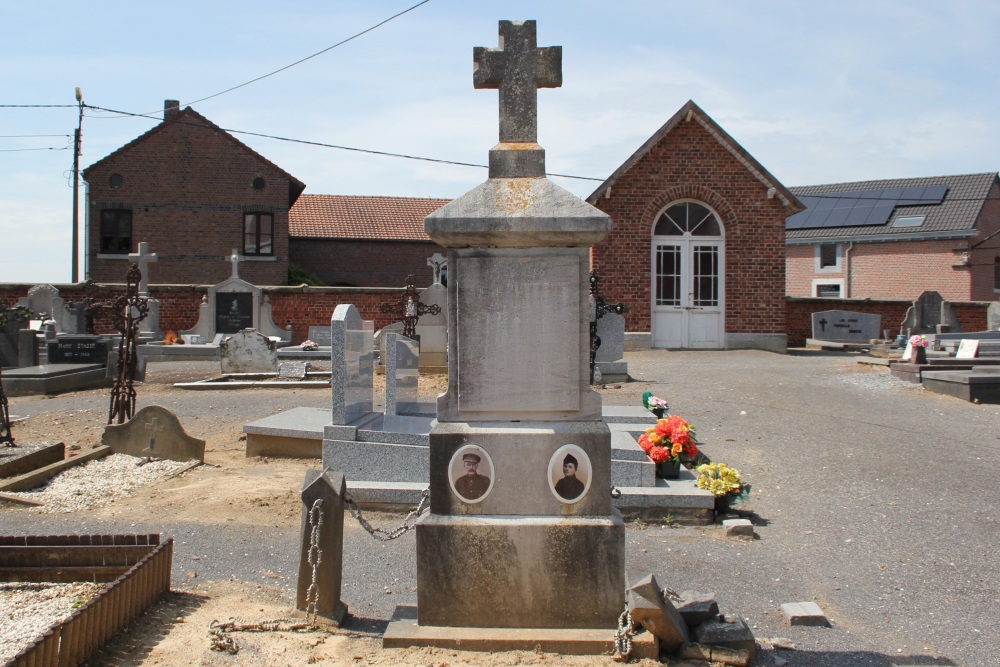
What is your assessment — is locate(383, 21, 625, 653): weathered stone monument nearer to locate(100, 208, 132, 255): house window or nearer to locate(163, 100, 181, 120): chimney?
locate(163, 100, 181, 120): chimney

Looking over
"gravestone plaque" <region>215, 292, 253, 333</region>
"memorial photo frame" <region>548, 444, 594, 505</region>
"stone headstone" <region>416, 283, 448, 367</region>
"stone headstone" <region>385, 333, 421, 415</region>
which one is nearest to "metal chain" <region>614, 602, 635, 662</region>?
"memorial photo frame" <region>548, 444, 594, 505</region>

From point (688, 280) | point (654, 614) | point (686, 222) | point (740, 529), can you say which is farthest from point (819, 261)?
point (654, 614)

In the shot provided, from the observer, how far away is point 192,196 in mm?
32125

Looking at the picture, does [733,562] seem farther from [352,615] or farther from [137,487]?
[137,487]

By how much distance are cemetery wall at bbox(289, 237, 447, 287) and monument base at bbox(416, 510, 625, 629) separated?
111 feet

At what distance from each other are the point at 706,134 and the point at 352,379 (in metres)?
15.5

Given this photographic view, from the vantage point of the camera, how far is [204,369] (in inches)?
714

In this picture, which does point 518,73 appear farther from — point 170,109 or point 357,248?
point 357,248

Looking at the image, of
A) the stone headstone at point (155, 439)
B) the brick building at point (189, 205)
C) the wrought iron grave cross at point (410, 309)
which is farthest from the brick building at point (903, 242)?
the stone headstone at point (155, 439)

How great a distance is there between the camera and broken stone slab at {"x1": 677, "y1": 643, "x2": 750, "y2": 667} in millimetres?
3754

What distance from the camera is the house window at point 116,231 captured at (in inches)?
1241

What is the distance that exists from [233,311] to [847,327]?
56.8 ft

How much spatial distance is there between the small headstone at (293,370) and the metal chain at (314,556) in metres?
11.5

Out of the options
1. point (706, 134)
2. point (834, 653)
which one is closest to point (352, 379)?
point (834, 653)
